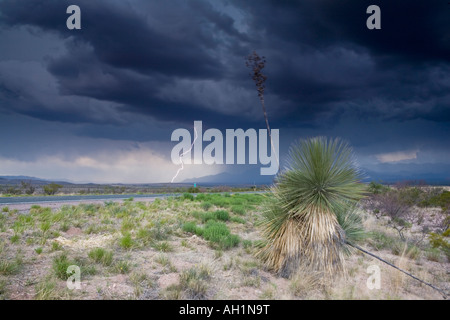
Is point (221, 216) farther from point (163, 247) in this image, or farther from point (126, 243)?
point (126, 243)

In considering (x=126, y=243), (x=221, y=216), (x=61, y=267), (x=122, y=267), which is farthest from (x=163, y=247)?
(x=221, y=216)

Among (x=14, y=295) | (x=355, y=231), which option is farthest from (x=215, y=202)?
(x=14, y=295)

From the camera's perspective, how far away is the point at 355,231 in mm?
7996

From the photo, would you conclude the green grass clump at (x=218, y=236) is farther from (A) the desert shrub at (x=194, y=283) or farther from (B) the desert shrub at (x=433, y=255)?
(B) the desert shrub at (x=433, y=255)

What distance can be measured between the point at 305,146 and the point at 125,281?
207 inches

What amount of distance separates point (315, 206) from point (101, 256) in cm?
550

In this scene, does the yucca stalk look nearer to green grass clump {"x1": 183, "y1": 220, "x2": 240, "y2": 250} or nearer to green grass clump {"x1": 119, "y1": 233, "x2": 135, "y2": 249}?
green grass clump {"x1": 183, "y1": 220, "x2": 240, "y2": 250}

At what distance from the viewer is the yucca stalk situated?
A: 6.95 m

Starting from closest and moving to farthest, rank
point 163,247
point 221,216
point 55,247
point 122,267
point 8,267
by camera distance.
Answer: point 8,267 < point 122,267 < point 55,247 < point 163,247 < point 221,216

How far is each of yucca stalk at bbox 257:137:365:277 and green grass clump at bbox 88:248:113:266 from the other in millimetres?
4166

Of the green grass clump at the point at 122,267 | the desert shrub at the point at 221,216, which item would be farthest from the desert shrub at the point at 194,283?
the desert shrub at the point at 221,216

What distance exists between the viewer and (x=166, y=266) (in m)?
7.88
